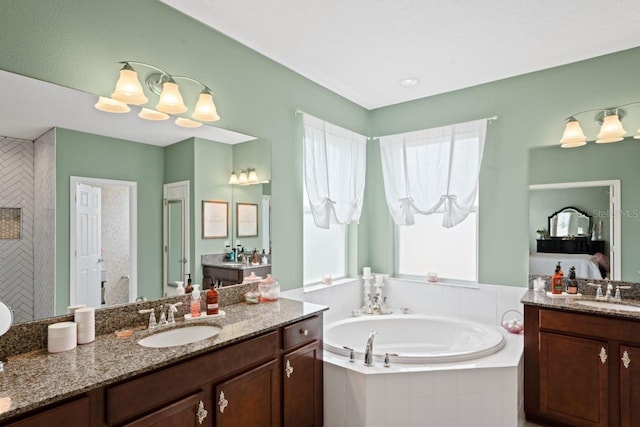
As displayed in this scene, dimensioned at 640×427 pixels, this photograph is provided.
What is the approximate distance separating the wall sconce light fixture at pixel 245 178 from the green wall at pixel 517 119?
1872 mm

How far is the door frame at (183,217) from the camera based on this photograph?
2.12m

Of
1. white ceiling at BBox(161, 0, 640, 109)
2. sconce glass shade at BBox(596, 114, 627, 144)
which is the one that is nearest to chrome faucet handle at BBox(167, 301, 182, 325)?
white ceiling at BBox(161, 0, 640, 109)

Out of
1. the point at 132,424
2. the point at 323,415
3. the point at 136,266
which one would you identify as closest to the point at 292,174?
the point at 136,266

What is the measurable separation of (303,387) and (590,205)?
251 cm

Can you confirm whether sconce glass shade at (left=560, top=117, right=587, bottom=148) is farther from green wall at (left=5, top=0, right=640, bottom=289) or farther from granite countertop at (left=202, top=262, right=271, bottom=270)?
granite countertop at (left=202, top=262, right=271, bottom=270)

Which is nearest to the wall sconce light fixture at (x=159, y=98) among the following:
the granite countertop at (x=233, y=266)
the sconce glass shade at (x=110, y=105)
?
the sconce glass shade at (x=110, y=105)

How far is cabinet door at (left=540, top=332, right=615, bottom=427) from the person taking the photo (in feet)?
7.50

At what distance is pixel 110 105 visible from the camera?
187 centimetres

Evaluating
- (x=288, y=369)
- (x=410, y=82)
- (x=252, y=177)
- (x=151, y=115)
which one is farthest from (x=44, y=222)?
(x=410, y=82)

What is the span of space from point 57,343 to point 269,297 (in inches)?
50.1

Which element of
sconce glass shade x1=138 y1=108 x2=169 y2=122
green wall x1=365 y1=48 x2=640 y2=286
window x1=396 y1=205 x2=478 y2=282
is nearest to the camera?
sconce glass shade x1=138 y1=108 x2=169 y2=122

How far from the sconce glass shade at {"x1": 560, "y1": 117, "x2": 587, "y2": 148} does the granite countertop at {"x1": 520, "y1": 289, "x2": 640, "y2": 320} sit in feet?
3.81

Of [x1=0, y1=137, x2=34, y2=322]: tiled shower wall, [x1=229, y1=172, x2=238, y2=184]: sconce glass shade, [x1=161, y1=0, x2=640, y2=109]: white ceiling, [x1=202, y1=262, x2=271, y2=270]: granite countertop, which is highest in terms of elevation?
[x1=161, y1=0, x2=640, y2=109]: white ceiling

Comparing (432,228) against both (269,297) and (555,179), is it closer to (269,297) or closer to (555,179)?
(555,179)
